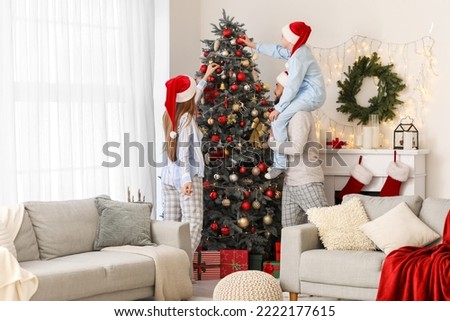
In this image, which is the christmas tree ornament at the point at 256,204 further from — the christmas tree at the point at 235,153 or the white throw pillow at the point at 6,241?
the white throw pillow at the point at 6,241

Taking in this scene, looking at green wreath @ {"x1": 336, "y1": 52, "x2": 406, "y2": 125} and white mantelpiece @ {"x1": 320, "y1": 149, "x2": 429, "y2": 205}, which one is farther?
green wreath @ {"x1": 336, "y1": 52, "x2": 406, "y2": 125}

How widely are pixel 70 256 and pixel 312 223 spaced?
180cm

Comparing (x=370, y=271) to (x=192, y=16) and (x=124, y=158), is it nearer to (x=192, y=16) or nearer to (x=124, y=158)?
(x=124, y=158)

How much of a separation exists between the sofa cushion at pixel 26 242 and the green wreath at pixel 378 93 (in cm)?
347

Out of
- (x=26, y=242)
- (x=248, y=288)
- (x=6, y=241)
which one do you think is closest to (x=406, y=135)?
(x=248, y=288)

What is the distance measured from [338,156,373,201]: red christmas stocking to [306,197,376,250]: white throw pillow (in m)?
1.41

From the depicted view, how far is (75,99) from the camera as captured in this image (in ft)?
24.8

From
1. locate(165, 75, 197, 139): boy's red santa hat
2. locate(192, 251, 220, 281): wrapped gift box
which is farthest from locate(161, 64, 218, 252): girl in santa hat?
locate(192, 251, 220, 281): wrapped gift box

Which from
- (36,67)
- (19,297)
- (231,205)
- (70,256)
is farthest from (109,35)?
(19,297)

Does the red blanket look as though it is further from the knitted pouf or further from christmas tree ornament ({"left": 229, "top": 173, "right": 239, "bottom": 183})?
christmas tree ornament ({"left": 229, "top": 173, "right": 239, "bottom": 183})

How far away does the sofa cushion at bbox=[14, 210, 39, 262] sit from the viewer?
605cm

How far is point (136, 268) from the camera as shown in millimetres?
6195

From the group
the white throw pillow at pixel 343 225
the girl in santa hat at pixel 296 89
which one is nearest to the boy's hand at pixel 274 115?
the girl in santa hat at pixel 296 89

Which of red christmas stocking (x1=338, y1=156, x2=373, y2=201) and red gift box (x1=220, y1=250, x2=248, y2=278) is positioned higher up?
red christmas stocking (x1=338, y1=156, x2=373, y2=201)
